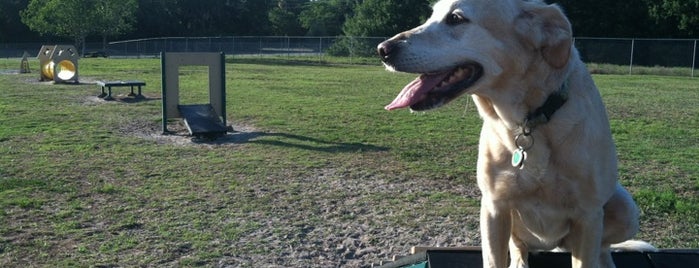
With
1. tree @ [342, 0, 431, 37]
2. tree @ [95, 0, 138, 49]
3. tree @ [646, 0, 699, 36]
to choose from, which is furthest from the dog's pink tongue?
tree @ [95, 0, 138, 49]

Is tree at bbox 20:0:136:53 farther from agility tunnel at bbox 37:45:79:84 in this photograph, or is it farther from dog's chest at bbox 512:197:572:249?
dog's chest at bbox 512:197:572:249

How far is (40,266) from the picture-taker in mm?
4820

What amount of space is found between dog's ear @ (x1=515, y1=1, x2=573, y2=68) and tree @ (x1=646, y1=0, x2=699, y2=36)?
4220cm

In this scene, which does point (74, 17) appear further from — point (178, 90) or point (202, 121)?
point (202, 121)

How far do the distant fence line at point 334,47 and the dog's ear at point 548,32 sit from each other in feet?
104

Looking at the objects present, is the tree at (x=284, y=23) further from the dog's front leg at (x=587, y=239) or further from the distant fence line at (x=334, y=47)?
the dog's front leg at (x=587, y=239)

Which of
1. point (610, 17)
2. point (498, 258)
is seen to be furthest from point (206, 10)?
point (498, 258)

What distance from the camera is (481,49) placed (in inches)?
123

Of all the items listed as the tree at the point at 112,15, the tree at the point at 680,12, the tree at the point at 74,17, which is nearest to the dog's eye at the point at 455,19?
the tree at the point at 680,12

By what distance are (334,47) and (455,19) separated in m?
42.9

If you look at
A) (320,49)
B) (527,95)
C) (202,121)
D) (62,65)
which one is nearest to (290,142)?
(202,121)

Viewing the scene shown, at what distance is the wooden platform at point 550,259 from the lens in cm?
389

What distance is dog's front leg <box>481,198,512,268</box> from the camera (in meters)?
3.38

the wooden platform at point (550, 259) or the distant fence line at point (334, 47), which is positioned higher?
the distant fence line at point (334, 47)
